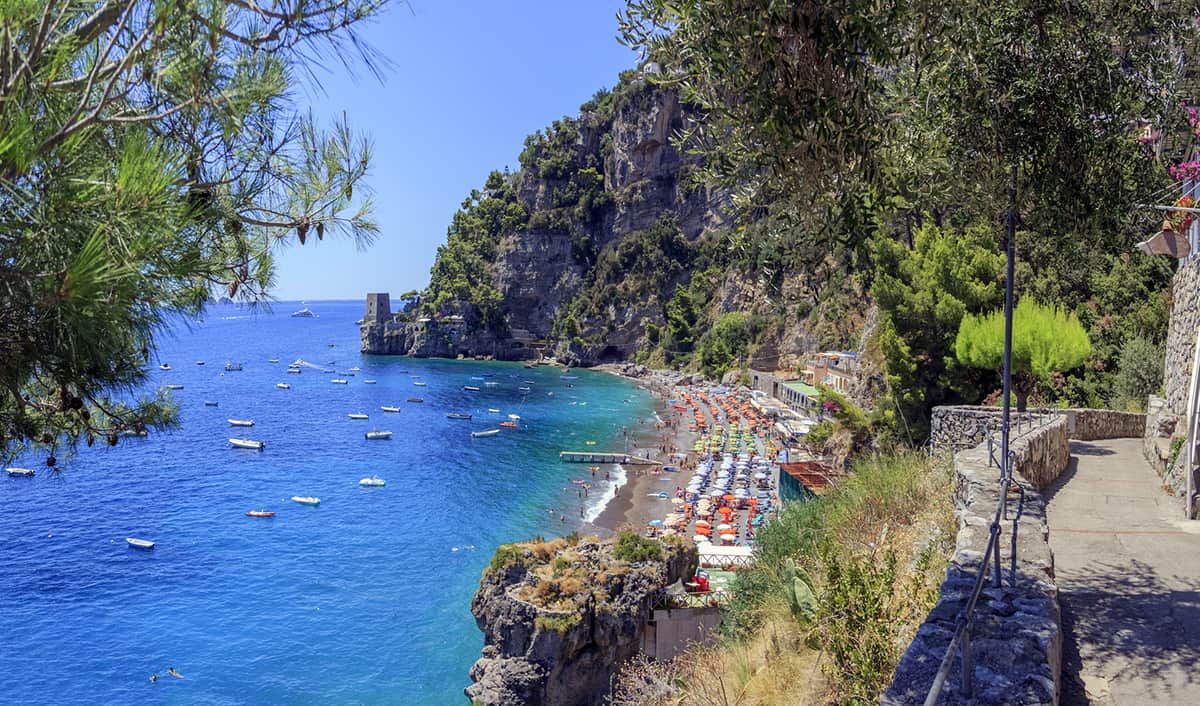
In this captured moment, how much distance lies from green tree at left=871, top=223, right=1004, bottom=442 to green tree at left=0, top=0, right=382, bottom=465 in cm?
1709

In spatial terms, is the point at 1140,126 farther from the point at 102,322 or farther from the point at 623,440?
the point at 623,440

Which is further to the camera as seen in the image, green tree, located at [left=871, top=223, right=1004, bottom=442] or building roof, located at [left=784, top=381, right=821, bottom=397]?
building roof, located at [left=784, top=381, right=821, bottom=397]

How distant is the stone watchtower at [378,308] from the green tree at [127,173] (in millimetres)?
99925

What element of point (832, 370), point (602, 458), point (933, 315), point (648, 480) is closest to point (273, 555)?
point (648, 480)

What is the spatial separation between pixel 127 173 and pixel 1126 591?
6.57m

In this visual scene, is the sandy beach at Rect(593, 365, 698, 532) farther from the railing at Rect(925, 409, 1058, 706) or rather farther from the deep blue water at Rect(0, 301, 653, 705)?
the railing at Rect(925, 409, 1058, 706)

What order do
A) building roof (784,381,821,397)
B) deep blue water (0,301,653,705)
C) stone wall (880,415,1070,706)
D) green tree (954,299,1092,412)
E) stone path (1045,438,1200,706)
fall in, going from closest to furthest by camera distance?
stone wall (880,415,1070,706)
stone path (1045,438,1200,706)
green tree (954,299,1092,412)
deep blue water (0,301,653,705)
building roof (784,381,821,397)

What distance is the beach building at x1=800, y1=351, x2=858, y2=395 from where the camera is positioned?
35.9 m

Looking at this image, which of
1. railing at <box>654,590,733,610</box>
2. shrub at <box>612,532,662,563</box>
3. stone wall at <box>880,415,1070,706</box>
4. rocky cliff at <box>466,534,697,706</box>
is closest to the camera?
stone wall at <box>880,415,1070,706</box>

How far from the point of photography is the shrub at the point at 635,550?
645 inches

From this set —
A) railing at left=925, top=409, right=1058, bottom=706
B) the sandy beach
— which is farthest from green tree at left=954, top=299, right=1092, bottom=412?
the sandy beach

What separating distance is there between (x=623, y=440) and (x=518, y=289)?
157 feet

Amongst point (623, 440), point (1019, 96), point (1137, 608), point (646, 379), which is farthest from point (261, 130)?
point (646, 379)

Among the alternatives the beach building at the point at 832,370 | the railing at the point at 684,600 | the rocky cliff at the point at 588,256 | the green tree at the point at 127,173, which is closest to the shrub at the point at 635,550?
the railing at the point at 684,600
